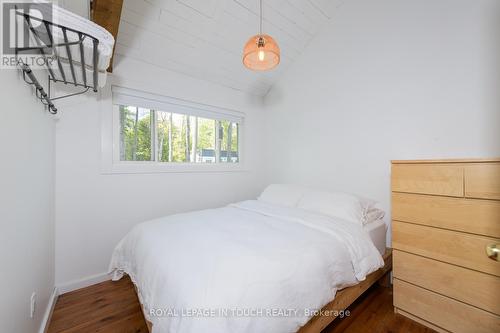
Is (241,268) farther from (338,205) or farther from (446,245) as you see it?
(446,245)

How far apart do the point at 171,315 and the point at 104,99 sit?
6.63 ft

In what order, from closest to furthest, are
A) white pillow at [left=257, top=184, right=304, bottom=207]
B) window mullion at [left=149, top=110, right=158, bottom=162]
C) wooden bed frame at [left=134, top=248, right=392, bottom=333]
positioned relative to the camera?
wooden bed frame at [left=134, top=248, right=392, bottom=333] < white pillow at [left=257, top=184, right=304, bottom=207] < window mullion at [left=149, top=110, right=158, bottom=162]

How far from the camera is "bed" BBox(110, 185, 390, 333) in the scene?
889 millimetres

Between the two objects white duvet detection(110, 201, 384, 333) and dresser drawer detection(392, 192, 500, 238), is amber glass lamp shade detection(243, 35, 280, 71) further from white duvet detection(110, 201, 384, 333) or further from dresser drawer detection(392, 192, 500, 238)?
dresser drawer detection(392, 192, 500, 238)

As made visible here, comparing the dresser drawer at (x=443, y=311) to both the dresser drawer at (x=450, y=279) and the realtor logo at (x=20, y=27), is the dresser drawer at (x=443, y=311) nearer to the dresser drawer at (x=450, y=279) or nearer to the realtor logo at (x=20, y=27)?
the dresser drawer at (x=450, y=279)

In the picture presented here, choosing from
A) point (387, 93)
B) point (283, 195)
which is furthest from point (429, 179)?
point (283, 195)

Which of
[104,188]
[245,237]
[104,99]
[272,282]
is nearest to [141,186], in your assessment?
[104,188]

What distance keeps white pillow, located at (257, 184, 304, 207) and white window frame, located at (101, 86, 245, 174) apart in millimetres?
715

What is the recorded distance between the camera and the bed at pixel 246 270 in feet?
2.92

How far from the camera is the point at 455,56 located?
1.69m

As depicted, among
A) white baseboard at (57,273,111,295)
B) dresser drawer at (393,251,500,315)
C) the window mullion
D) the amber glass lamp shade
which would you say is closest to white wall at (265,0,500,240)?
dresser drawer at (393,251,500,315)

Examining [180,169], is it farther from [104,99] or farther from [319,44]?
[319,44]

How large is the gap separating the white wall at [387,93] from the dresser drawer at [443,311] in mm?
784

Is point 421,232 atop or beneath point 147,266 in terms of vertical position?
atop
